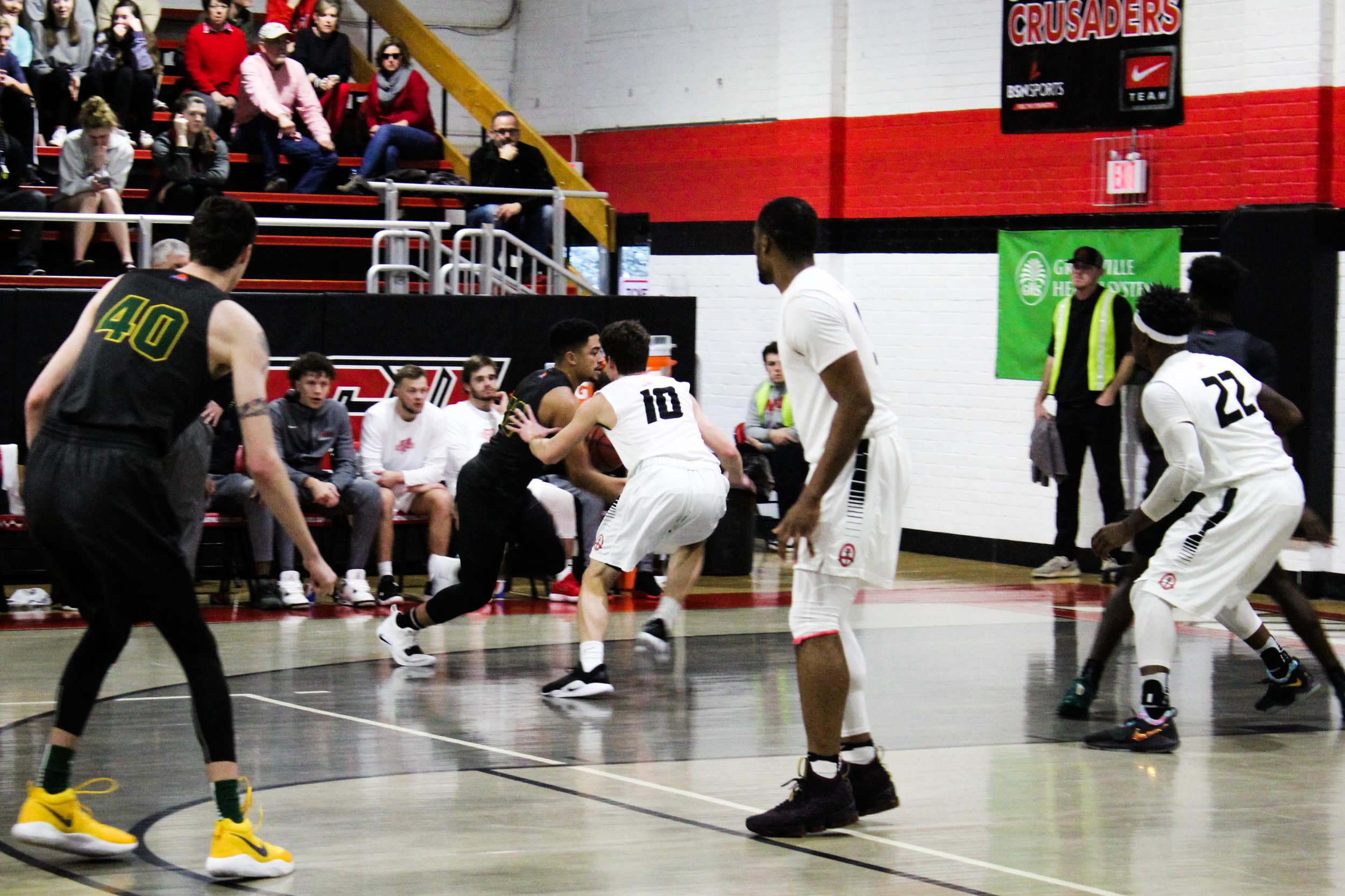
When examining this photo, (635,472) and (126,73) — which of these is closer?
(635,472)

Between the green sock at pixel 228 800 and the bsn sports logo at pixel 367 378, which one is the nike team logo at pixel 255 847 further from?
the bsn sports logo at pixel 367 378

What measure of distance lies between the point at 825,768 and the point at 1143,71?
9.51m

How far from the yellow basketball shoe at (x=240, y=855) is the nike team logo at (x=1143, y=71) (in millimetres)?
10602

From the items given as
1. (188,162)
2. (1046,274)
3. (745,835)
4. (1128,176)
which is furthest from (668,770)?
(188,162)

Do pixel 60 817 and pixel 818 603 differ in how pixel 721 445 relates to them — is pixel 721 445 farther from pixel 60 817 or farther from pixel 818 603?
pixel 60 817

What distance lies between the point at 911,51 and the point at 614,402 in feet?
26.5

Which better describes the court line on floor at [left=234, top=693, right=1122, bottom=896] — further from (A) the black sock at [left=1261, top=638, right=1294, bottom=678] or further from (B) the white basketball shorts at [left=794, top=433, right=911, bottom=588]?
(A) the black sock at [left=1261, top=638, right=1294, bottom=678]

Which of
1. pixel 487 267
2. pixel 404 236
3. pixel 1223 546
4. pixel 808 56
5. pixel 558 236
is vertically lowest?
pixel 1223 546

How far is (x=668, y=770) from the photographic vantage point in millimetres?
7105

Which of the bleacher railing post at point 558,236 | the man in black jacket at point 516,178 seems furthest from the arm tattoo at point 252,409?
the man in black jacket at point 516,178

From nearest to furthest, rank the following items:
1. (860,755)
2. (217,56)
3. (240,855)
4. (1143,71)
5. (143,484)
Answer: (240,855) → (143,484) → (860,755) → (1143,71) → (217,56)

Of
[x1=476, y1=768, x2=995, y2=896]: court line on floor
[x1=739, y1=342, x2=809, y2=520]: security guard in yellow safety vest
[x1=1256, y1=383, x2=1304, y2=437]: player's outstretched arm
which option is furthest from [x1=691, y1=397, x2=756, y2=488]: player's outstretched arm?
[x1=739, y1=342, x2=809, y2=520]: security guard in yellow safety vest

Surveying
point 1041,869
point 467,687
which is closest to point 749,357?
point 467,687

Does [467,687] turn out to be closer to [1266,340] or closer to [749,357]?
[1266,340]
